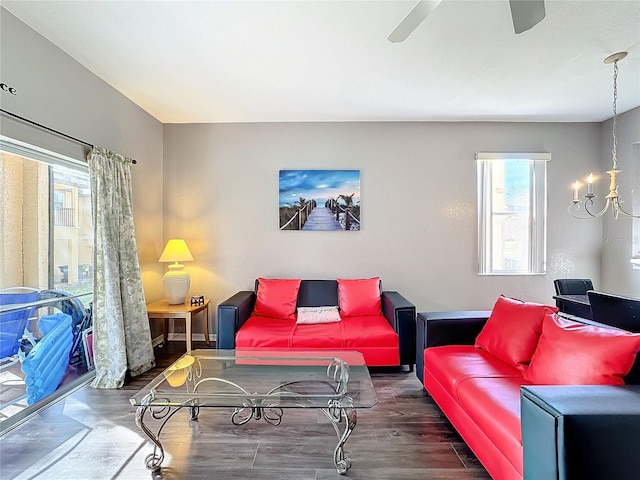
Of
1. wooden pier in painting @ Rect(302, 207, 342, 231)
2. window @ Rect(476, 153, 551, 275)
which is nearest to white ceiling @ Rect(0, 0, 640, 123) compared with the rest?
window @ Rect(476, 153, 551, 275)

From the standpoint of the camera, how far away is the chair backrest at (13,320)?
89.5 inches

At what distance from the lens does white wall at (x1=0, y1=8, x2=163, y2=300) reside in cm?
223

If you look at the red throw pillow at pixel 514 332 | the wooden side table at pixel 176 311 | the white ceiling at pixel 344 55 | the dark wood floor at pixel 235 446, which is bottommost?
the dark wood floor at pixel 235 446

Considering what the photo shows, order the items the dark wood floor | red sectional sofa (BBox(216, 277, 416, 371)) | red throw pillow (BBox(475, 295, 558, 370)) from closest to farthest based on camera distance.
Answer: the dark wood floor < red throw pillow (BBox(475, 295, 558, 370)) < red sectional sofa (BBox(216, 277, 416, 371))

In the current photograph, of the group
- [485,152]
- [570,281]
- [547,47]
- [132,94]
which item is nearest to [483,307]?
[570,281]

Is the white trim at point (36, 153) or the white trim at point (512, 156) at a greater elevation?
the white trim at point (512, 156)

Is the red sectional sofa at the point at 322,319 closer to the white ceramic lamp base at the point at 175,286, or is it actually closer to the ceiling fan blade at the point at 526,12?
the white ceramic lamp base at the point at 175,286

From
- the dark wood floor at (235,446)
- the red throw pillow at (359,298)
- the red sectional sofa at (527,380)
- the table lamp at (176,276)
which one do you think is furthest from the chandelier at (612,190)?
the table lamp at (176,276)

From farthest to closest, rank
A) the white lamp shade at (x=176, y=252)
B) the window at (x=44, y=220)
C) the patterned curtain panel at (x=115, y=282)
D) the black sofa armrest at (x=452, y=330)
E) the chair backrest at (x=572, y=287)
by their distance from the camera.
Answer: the white lamp shade at (x=176, y=252)
the chair backrest at (x=572, y=287)
the patterned curtain panel at (x=115, y=282)
the black sofa armrest at (x=452, y=330)
the window at (x=44, y=220)

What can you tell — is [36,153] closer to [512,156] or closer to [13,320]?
[13,320]

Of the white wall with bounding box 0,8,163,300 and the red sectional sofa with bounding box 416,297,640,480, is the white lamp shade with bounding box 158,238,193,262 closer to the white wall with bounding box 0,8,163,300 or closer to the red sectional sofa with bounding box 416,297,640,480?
the white wall with bounding box 0,8,163,300

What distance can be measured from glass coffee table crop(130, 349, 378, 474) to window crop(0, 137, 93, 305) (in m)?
1.28

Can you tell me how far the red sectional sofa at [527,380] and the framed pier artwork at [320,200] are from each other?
1.72m

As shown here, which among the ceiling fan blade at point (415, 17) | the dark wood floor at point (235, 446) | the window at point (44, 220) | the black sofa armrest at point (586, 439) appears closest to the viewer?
the black sofa armrest at point (586, 439)
